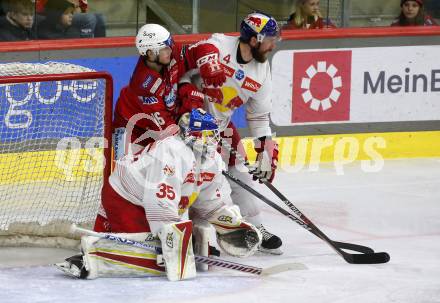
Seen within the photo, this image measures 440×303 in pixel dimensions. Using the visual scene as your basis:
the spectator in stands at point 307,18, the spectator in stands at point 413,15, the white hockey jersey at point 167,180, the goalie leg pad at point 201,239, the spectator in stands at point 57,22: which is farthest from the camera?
the spectator in stands at point 413,15

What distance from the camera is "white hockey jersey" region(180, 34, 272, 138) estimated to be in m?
6.08

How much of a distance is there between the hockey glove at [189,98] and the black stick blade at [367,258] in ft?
3.38

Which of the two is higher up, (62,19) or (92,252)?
(62,19)

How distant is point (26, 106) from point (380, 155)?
3159 millimetres

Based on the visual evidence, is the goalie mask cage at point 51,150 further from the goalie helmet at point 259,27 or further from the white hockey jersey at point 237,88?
the goalie helmet at point 259,27

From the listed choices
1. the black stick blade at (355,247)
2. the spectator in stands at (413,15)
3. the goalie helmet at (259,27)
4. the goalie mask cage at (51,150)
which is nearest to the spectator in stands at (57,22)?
the goalie mask cage at (51,150)

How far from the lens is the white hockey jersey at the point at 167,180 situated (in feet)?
17.5

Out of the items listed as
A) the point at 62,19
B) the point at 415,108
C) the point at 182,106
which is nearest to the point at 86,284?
the point at 182,106

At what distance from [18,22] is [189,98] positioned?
205cm

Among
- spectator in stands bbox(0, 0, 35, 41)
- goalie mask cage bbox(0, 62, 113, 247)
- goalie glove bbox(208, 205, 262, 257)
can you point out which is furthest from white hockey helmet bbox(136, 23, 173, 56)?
spectator in stands bbox(0, 0, 35, 41)

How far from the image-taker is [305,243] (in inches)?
250

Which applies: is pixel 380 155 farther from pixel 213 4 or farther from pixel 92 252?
pixel 92 252

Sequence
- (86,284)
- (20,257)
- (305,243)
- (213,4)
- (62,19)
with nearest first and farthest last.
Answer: (86,284) → (20,257) → (305,243) → (62,19) → (213,4)

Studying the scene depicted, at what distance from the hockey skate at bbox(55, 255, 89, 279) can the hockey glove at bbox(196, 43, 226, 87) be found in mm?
1117
